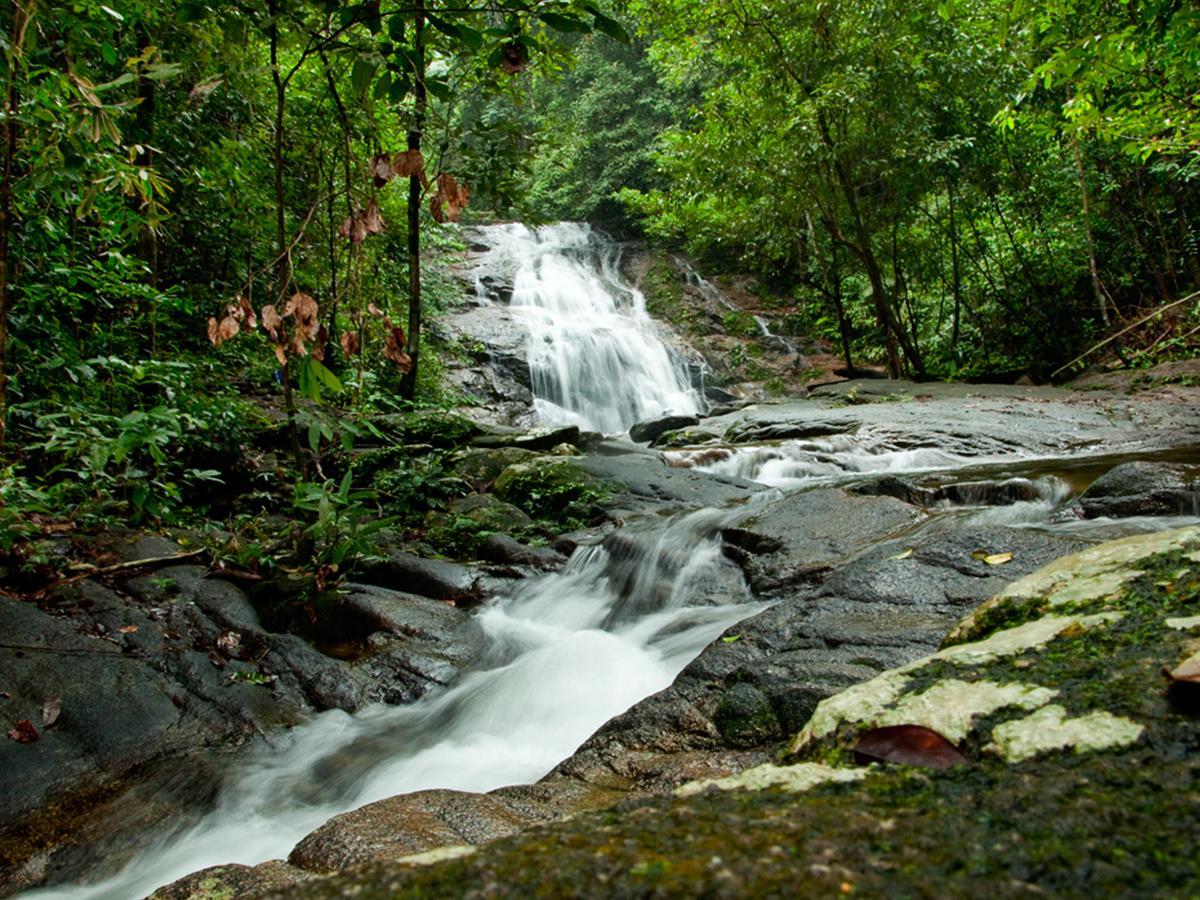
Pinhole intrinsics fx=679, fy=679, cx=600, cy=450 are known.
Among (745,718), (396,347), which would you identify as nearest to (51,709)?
(396,347)

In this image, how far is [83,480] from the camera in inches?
172

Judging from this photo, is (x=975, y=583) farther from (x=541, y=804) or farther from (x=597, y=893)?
(x=597, y=893)

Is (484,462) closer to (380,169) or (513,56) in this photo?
(380,169)

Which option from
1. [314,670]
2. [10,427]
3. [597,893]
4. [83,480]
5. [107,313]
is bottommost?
[314,670]

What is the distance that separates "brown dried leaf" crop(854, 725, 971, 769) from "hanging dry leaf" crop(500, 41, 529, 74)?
1.82 m

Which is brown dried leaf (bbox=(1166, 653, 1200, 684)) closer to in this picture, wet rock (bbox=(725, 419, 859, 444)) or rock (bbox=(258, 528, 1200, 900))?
rock (bbox=(258, 528, 1200, 900))

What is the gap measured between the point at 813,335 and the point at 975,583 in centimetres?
1867

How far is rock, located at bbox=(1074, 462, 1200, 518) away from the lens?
445 cm

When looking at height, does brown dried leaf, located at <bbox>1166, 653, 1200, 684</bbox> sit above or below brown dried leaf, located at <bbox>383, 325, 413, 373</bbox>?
below

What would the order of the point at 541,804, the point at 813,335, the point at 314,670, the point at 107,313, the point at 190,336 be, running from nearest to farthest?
1. the point at 541,804
2. the point at 314,670
3. the point at 107,313
4. the point at 190,336
5. the point at 813,335

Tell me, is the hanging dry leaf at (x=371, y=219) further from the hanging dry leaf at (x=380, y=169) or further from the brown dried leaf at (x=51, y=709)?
the brown dried leaf at (x=51, y=709)

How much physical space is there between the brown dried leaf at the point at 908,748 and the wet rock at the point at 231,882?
139cm

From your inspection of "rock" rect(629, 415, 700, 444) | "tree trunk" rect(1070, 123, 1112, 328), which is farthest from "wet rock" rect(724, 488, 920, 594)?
"tree trunk" rect(1070, 123, 1112, 328)

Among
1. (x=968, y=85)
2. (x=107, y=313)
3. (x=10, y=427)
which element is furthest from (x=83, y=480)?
(x=968, y=85)
